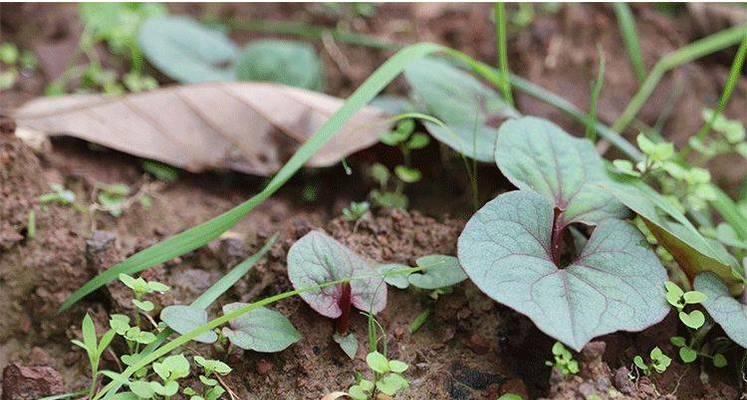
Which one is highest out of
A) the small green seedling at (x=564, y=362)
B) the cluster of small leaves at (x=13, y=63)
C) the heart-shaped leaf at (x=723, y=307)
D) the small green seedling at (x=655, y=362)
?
the cluster of small leaves at (x=13, y=63)

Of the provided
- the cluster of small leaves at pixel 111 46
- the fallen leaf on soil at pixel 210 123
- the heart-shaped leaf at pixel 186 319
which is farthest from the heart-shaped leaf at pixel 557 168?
the cluster of small leaves at pixel 111 46

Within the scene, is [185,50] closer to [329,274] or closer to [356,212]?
[356,212]

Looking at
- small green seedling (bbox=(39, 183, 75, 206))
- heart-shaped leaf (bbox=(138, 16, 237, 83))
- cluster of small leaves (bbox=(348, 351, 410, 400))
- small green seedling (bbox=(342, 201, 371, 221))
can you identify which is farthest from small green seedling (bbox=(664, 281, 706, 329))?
heart-shaped leaf (bbox=(138, 16, 237, 83))

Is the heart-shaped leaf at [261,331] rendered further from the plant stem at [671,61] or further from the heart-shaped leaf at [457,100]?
the plant stem at [671,61]

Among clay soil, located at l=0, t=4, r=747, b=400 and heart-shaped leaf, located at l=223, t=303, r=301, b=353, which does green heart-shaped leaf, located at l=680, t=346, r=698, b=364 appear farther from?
heart-shaped leaf, located at l=223, t=303, r=301, b=353

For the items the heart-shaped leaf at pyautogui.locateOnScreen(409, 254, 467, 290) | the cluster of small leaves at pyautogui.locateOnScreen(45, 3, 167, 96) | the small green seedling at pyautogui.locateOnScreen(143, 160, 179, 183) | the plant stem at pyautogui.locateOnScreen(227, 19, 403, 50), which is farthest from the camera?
the plant stem at pyautogui.locateOnScreen(227, 19, 403, 50)
